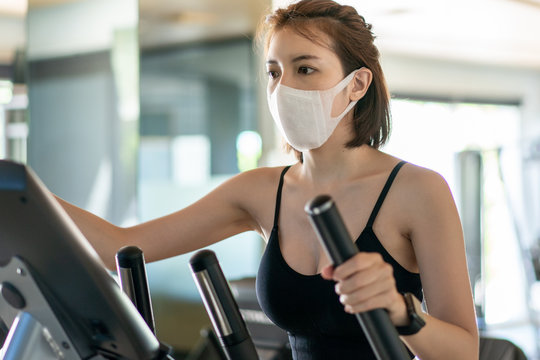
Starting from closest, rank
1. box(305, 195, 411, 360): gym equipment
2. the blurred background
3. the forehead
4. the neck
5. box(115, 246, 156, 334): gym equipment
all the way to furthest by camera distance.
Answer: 1. box(305, 195, 411, 360): gym equipment
2. box(115, 246, 156, 334): gym equipment
3. the forehead
4. the neck
5. the blurred background

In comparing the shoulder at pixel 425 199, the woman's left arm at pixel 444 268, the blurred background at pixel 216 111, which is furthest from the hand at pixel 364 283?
the blurred background at pixel 216 111

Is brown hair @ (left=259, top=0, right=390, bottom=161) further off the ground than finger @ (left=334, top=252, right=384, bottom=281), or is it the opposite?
brown hair @ (left=259, top=0, right=390, bottom=161)

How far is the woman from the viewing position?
1.18 meters

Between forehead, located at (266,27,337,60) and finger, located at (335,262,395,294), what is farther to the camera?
forehead, located at (266,27,337,60)

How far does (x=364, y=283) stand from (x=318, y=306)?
0.49 meters

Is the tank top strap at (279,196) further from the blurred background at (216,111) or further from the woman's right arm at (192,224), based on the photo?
the blurred background at (216,111)

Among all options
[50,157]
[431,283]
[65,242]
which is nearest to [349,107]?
[431,283]

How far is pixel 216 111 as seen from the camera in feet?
20.4

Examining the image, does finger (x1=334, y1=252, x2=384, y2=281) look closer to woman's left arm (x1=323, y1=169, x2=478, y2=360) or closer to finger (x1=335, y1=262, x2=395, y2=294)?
finger (x1=335, y1=262, x2=395, y2=294)

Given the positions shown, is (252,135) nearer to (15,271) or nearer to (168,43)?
(168,43)

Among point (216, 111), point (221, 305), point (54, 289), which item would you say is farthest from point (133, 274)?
point (216, 111)

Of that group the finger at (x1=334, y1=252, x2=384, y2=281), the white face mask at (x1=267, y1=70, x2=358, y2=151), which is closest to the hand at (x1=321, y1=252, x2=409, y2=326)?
the finger at (x1=334, y1=252, x2=384, y2=281)

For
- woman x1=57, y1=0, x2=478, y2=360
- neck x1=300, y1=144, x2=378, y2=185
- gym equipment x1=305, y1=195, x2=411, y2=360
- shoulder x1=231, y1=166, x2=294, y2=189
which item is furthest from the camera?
shoulder x1=231, y1=166, x2=294, y2=189

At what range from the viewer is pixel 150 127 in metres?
6.24
